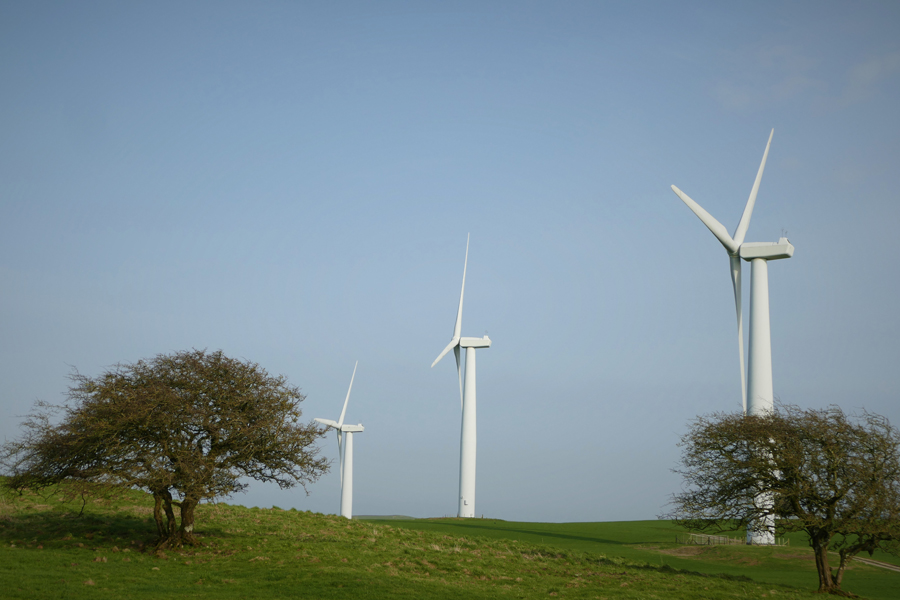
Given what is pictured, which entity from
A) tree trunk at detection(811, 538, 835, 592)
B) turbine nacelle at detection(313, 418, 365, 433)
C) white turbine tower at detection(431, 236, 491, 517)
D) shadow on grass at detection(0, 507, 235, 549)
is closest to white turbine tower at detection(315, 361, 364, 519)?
turbine nacelle at detection(313, 418, 365, 433)

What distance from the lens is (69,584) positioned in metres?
25.5

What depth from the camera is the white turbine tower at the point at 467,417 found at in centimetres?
→ 7962

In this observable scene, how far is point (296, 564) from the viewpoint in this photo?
106 ft

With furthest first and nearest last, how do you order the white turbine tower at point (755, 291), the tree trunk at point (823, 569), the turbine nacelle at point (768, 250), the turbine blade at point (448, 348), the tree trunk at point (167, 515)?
the turbine blade at point (448, 348), the turbine nacelle at point (768, 250), the white turbine tower at point (755, 291), the tree trunk at point (823, 569), the tree trunk at point (167, 515)

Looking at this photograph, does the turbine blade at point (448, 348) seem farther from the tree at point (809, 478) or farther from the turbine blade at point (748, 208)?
the tree at point (809, 478)

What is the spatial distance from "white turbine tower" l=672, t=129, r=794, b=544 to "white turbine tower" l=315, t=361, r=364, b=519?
156 ft

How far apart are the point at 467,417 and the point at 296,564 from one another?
4975 cm

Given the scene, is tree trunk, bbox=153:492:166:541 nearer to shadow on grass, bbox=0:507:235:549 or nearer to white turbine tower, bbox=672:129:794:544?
shadow on grass, bbox=0:507:235:549

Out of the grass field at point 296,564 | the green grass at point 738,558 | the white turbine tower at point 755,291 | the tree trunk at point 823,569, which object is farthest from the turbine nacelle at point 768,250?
the tree trunk at point 823,569

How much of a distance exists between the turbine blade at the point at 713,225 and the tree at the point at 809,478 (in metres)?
23.3

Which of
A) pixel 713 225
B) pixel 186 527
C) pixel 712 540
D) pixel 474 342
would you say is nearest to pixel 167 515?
pixel 186 527

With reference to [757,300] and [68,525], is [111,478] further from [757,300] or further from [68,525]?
[757,300]

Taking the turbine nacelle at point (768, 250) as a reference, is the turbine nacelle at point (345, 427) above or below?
below

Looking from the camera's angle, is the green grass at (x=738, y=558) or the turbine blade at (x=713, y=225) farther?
the turbine blade at (x=713, y=225)
